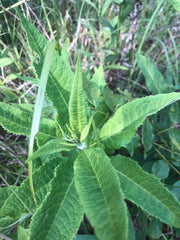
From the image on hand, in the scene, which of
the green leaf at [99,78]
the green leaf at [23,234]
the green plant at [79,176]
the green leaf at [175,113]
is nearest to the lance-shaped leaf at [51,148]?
the green plant at [79,176]

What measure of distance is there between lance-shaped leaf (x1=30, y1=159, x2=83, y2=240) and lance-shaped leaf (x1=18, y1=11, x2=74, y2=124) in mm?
300

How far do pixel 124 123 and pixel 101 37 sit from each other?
1.72m

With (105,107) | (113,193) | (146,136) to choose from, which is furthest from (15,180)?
(113,193)

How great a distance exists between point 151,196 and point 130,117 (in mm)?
329

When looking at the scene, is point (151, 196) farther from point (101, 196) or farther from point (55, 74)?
point (55, 74)

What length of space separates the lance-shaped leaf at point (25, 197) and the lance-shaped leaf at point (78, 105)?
244 mm

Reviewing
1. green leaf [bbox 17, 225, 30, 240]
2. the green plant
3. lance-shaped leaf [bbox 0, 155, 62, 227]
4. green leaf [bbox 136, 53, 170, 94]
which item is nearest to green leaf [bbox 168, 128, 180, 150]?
green leaf [bbox 136, 53, 170, 94]

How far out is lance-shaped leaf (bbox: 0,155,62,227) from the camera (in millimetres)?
892

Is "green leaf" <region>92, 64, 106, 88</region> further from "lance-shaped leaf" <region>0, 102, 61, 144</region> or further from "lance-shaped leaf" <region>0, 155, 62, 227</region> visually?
"lance-shaped leaf" <region>0, 155, 62, 227</region>

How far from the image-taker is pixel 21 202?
0.91 meters

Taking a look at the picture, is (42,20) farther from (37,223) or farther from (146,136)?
(37,223)

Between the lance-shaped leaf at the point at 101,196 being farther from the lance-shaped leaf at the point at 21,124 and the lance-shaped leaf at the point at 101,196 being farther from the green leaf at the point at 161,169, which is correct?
the green leaf at the point at 161,169

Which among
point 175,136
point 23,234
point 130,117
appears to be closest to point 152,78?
point 175,136

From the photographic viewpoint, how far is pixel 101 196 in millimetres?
665
